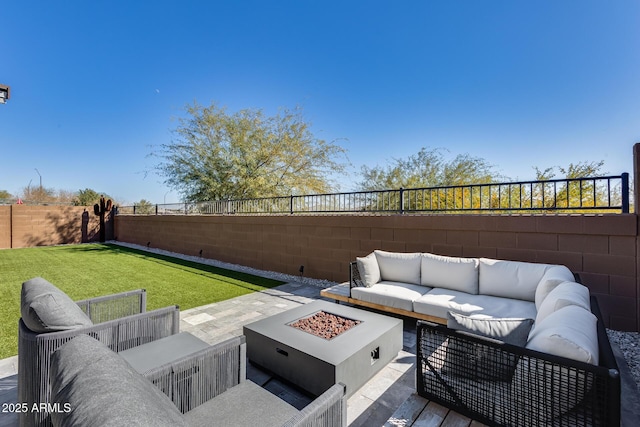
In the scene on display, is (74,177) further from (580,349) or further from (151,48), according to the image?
(580,349)

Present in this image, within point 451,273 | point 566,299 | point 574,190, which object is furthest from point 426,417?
point 574,190

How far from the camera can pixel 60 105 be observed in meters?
13.7

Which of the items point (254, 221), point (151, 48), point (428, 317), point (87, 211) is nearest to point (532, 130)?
point (428, 317)

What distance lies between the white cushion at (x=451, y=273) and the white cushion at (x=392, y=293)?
172 millimetres

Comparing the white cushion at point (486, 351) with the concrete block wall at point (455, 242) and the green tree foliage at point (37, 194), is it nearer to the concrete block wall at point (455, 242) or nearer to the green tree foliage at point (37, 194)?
the concrete block wall at point (455, 242)

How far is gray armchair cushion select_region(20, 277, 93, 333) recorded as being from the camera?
1.61 metres

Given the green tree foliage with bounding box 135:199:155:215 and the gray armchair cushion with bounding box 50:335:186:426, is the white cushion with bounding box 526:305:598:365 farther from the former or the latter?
the green tree foliage with bounding box 135:199:155:215

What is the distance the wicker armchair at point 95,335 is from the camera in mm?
1516

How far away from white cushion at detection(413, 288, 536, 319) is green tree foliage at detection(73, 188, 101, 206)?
80.5 ft

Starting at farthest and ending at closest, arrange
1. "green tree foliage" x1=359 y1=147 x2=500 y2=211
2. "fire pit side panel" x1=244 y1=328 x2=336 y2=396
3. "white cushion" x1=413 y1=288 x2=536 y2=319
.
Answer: "green tree foliage" x1=359 y1=147 x2=500 y2=211 → "white cushion" x1=413 y1=288 x2=536 y2=319 → "fire pit side panel" x1=244 y1=328 x2=336 y2=396

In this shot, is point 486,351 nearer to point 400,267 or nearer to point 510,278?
point 510,278

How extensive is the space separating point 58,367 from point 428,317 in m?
3.17

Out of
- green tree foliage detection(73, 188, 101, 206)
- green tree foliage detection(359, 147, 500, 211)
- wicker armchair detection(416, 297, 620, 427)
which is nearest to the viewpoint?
wicker armchair detection(416, 297, 620, 427)

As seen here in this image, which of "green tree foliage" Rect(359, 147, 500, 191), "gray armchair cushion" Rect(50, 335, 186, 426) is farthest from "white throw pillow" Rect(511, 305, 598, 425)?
"green tree foliage" Rect(359, 147, 500, 191)
